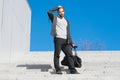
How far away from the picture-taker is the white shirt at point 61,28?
8.66 metres

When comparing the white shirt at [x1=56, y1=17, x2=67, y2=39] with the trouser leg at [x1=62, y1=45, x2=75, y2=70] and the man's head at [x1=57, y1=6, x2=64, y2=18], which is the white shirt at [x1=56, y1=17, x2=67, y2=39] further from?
the trouser leg at [x1=62, y1=45, x2=75, y2=70]

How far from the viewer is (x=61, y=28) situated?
8.73 m

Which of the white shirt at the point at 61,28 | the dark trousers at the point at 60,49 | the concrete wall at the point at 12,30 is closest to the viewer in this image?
the dark trousers at the point at 60,49

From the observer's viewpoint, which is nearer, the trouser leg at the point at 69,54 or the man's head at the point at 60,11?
the trouser leg at the point at 69,54

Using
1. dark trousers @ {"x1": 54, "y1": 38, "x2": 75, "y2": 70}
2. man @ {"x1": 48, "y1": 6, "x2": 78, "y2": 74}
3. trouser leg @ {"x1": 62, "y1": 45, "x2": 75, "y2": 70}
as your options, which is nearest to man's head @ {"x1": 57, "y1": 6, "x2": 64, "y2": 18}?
man @ {"x1": 48, "y1": 6, "x2": 78, "y2": 74}

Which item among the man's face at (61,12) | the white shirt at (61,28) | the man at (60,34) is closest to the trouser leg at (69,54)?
the man at (60,34)

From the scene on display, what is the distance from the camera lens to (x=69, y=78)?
7.63 m

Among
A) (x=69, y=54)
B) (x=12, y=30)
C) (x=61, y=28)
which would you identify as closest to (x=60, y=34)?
(x=61, y=28)

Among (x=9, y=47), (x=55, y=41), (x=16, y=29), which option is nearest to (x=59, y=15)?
(x=55, y=41)

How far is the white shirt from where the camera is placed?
28.4ft

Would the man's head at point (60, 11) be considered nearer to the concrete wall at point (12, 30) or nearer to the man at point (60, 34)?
the man at point (60, 34)

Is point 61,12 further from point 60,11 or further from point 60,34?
point 60,34

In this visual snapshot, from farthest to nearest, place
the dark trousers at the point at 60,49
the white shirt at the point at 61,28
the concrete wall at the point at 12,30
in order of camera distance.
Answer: the concrete wall at the point at 12,30, the white shirt at the point at 61,28, the dark trousers at the point at 60,49

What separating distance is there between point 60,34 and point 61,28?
0.49ft
